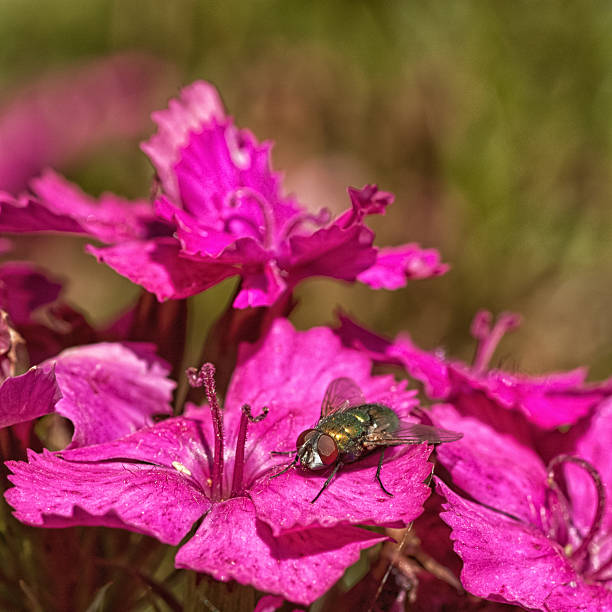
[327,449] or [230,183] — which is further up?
[230,183]

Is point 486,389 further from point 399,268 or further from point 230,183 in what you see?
point 230,183

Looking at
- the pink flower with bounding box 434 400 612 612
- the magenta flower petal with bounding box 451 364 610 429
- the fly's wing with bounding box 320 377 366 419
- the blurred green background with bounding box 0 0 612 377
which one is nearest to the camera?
the pink flower with bounding box 434 400 612 612

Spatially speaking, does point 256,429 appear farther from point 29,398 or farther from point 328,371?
point 29,398

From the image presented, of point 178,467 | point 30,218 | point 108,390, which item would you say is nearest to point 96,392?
point 108,390

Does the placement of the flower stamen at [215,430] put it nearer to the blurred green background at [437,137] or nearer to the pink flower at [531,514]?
the pink flower at [531,514]

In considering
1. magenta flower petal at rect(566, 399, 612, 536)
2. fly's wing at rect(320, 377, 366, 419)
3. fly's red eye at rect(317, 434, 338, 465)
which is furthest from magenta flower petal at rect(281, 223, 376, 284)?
magenta flower petal at rect(566, 399, 612, 536)

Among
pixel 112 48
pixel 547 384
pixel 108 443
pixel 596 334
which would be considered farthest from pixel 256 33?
pixel 108 443

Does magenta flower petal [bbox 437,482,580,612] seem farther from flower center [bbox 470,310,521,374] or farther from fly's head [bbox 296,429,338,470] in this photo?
flower center [bbox 470,310,521,374]

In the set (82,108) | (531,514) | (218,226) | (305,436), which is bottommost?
(82,108)
